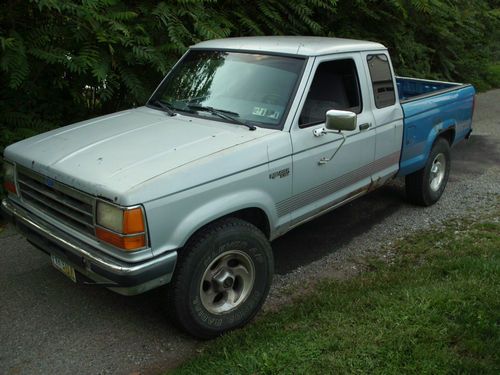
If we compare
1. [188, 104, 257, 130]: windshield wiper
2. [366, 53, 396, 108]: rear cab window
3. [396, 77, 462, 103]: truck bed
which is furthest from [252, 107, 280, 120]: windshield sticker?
[396, 77, 462, 103]: truck bed

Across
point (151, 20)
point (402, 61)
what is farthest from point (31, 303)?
point (402, 61)

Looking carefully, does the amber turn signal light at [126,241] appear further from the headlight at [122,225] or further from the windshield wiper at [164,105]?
the windshield wiper at [164,105]

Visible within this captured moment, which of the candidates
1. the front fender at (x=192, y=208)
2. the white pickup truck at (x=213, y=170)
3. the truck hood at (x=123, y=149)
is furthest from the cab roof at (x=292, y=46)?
the front fender at (x=192, y=208)

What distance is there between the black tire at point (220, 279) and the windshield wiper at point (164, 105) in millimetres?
1249

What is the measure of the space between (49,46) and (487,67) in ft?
43.2

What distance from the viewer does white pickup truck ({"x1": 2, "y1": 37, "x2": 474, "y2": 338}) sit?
3135 mm

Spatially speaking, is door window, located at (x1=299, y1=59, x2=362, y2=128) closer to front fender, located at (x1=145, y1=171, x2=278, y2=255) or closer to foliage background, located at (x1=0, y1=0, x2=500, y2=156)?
front fender, located at (x1=145, y1=171, x2=278, y2=255)

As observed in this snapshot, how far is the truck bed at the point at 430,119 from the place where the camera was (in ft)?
17.6

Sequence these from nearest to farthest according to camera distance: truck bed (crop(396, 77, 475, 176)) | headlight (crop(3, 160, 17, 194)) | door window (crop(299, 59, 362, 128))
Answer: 1. headlight (crop(3, 160, 17, 194))
2. door window (crop(299, 59, 362, 128))
3. truck bed (crop(396, 77, 475, 176))

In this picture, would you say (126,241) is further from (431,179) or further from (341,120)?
(431,179)

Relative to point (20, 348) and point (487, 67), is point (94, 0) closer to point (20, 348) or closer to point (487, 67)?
point (20, 348)

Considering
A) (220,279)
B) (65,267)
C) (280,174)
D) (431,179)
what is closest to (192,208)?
(220,279)

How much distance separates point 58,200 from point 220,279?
117 cm

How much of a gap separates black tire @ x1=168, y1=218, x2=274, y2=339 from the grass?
14 centimetres
